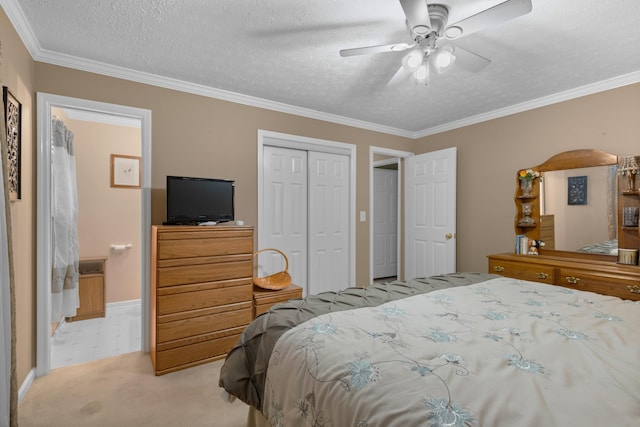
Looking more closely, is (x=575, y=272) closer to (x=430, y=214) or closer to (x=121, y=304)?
(x=430, y=214)

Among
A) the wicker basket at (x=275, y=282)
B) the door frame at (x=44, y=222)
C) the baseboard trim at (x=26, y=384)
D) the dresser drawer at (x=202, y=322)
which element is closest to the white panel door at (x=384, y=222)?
the wicker basket at (x=275, y=282)

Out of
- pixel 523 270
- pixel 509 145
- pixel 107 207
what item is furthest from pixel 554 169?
pixel 107 207

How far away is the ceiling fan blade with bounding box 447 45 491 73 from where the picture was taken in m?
1.96

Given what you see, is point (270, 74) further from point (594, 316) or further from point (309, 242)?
point (594, 316)

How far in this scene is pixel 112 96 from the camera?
Answer: 2715 mm

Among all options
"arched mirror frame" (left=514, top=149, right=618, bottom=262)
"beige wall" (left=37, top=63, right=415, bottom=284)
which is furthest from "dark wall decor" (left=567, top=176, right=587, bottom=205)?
"beige wall" (left=37, top=63, right=415, bottom=284)

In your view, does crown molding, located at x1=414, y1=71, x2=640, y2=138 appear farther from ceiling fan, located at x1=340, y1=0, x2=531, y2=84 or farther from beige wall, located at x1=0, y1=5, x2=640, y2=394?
ceiling fan, located at x1=340, y1=0, x2=531, y2=84

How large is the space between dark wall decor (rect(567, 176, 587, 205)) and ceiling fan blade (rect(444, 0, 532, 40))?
7.38ft

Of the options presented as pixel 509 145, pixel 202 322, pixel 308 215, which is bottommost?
pixel 202 322

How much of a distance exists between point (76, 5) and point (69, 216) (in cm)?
230

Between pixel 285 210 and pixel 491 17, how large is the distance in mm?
2637

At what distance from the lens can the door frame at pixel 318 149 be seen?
137 inches

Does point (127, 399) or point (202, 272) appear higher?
point (202, 272)

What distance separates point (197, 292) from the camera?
2.61 meters
